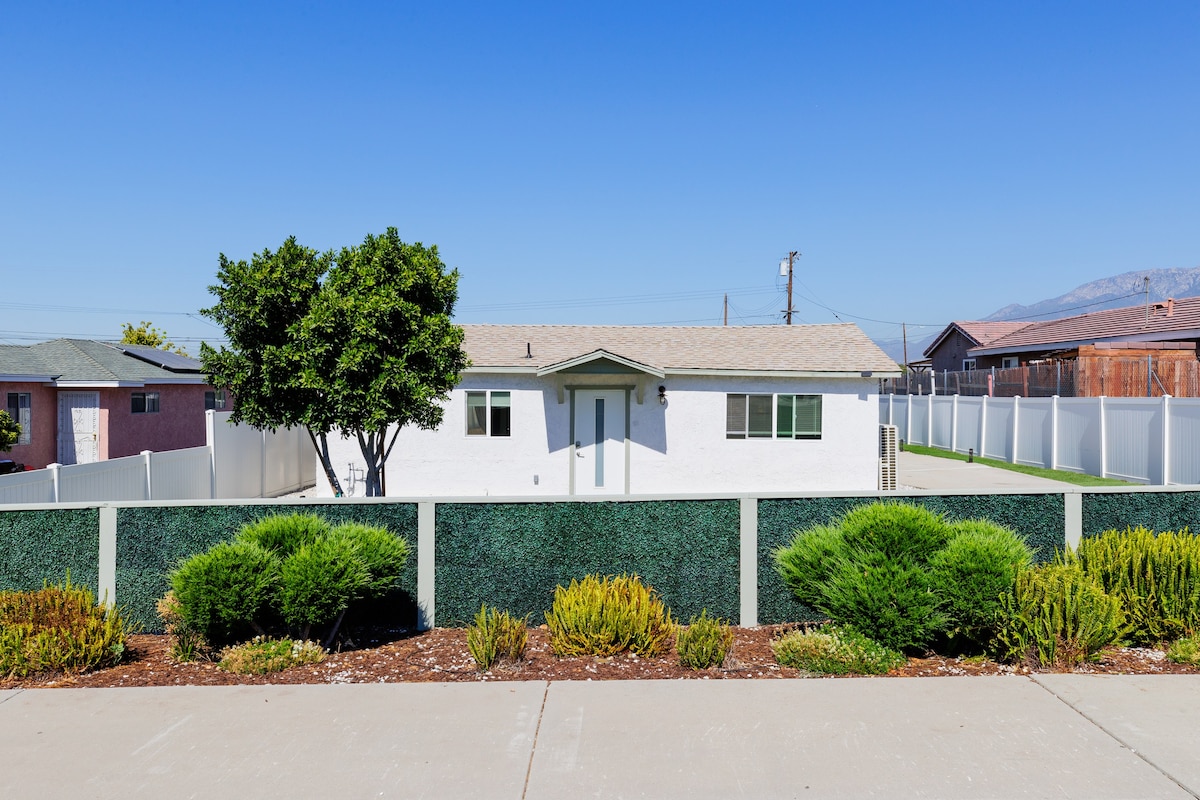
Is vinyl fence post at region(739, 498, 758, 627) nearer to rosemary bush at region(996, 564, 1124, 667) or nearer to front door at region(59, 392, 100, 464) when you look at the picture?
rosemary bush at region(996, 564, 1124, 667)

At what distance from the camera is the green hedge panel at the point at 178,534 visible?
7645mm

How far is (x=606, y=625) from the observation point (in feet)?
23.1

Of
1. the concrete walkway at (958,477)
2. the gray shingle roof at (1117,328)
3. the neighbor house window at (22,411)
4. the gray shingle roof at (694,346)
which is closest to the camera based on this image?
the gray shingle roof at (694,346)

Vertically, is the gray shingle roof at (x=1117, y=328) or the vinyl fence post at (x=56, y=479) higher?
the gray shingle roof at (x=1117, y=328)

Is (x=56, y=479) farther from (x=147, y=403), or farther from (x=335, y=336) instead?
(x=147, y=403)

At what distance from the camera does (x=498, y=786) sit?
4664 millimetres

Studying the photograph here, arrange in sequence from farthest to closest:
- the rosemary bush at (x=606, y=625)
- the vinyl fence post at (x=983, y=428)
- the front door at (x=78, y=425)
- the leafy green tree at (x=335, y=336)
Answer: the vinyl fence post at (x=983, y=428)
the front door at (x=78, y=425)
the leafy green tree at (x=335, y=336)
the rosemary bush at (x=606, y=625)

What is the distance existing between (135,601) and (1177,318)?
36.3 metres

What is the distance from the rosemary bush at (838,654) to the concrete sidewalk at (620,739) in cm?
32

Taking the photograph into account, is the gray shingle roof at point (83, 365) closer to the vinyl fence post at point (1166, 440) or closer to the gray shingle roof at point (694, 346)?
the gray shingle roof at point (694, 346)

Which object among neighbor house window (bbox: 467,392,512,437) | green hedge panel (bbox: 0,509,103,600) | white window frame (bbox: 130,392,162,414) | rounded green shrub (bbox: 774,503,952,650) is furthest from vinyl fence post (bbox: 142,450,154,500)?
white window frame (bbox: 130,392,162,414)

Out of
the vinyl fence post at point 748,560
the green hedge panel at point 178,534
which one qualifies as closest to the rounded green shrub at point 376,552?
the green hedge panel at point 178,534

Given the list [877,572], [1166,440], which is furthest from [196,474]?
[1166,440]

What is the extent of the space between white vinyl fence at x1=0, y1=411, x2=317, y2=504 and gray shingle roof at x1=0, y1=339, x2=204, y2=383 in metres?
6.37
